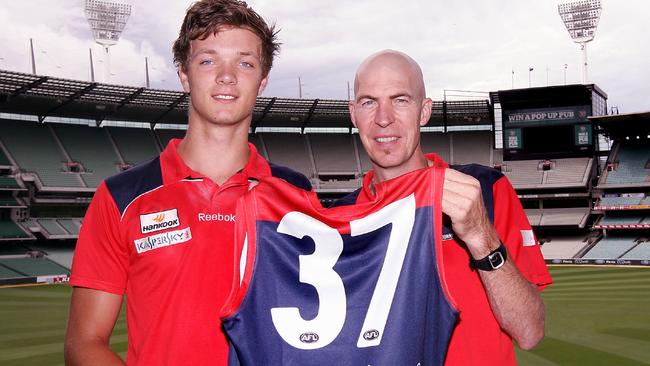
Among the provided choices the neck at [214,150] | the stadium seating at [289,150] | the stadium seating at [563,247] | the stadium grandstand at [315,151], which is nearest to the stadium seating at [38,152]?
the stadium grandstand at [315,151]

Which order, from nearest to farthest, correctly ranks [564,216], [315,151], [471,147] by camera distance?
1. [564,216]
2. [471,147]
3. [315,151]

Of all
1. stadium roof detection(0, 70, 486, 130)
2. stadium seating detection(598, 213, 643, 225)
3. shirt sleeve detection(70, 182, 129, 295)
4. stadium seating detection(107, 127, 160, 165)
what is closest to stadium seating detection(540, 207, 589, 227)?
stadium seating detection(598, 213, 643, 225)

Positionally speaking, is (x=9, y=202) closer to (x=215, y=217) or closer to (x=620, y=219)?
(x=215, y=217)

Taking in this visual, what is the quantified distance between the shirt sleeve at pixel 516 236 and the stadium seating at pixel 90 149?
4312 centimetres

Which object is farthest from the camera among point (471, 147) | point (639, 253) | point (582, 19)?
point (471, 147)

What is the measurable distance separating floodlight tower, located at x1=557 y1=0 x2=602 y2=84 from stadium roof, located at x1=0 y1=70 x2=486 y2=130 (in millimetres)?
10846

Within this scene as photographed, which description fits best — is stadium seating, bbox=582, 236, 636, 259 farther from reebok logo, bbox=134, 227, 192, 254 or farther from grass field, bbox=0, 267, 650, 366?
reebok logo, bbox=134, 227, 192, 254

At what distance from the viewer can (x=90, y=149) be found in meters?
44.9

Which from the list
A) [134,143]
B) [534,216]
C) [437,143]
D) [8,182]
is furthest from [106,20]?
[534,216]

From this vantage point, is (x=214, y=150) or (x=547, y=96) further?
(x=547, y=96)

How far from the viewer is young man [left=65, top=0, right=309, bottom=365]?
8.92 ft

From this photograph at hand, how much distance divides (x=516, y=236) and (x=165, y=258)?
2254mm

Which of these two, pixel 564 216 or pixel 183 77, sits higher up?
pixel 183 77

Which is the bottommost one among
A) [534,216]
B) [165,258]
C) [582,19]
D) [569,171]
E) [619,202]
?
[534,216]
